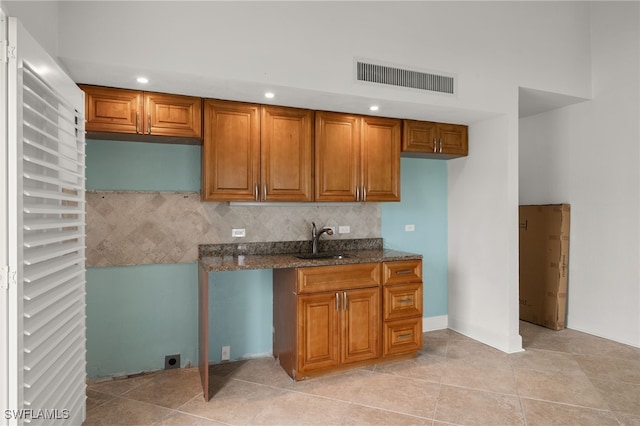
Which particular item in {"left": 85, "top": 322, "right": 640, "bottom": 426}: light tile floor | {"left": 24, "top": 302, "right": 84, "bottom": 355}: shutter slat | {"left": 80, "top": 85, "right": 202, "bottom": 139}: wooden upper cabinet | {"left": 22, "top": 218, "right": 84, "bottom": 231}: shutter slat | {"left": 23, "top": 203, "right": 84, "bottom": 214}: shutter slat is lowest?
{"left": 85, "top": 322, "right": 640, "bottom": 426}: light tile floor

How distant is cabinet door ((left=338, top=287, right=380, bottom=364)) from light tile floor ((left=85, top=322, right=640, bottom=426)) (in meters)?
0.15

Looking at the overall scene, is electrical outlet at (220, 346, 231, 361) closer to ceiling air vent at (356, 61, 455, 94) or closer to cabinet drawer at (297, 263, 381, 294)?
cabinet drawer at (297, 263, 381, 294)

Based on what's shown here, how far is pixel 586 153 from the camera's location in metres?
4.16

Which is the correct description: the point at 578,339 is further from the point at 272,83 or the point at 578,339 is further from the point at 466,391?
the point at 272,83

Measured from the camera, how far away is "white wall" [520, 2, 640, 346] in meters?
3.77

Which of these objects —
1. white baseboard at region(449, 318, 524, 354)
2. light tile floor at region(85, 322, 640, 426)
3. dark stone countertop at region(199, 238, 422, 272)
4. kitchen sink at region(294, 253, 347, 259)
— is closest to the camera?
light tile floor at region(85, 322, 640, 426)

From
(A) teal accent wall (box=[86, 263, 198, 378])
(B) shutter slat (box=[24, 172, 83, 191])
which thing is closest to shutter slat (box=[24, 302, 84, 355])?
(B) shutter slat (box=[24, 172, 83, 191])

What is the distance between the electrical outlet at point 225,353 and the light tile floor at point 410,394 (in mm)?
107

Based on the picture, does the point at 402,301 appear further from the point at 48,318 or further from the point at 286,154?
the point at 48,318

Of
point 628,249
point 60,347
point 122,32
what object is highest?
point 122,32

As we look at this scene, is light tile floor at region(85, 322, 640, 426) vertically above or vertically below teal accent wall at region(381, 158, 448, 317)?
below

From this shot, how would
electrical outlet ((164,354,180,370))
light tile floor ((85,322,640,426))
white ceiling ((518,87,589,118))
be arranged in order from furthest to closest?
white ceiling ((518,87,589,118)) → electrical outlet ((164,354,180,370)) → light tile floor ((85,322,640,426))

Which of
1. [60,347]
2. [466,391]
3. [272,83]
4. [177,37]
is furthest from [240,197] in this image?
[466,391]

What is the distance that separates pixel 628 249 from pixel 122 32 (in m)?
4.63
